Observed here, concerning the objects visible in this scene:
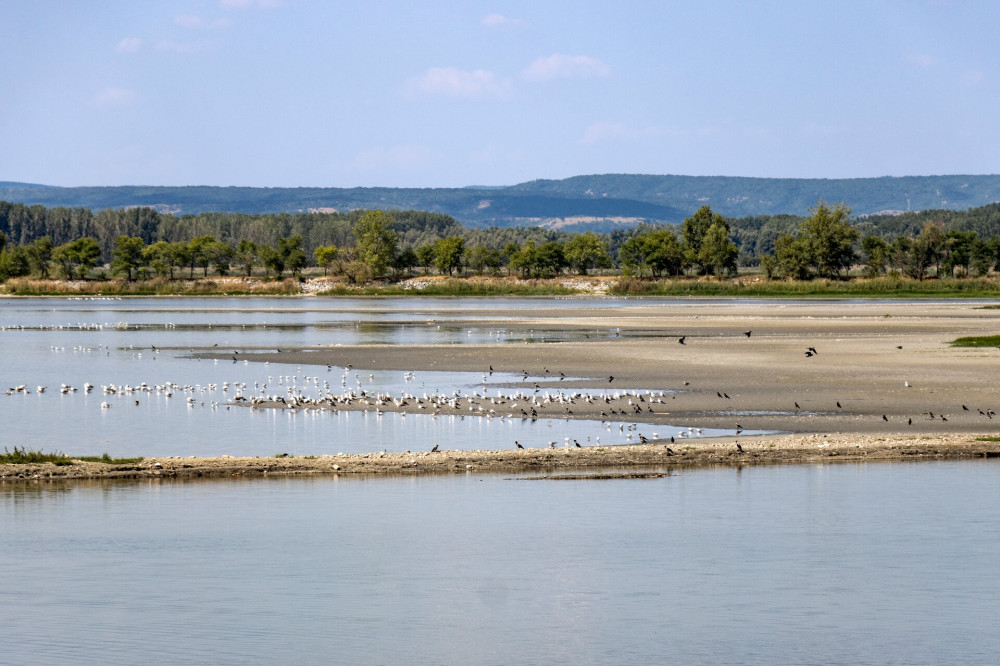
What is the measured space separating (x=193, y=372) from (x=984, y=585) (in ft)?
104

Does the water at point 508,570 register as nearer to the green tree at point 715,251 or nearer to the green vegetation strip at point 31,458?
the green vegetation strip at point 31,458

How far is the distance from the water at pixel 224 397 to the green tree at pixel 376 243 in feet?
343

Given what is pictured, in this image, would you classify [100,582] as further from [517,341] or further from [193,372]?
[517,341]

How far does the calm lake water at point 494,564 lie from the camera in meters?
12.4

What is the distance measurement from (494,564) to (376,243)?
16423cm

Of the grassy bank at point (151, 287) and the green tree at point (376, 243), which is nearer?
the grassy bank at point (151, 287)

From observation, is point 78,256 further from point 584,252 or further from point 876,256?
point 876,256

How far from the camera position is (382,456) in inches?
875

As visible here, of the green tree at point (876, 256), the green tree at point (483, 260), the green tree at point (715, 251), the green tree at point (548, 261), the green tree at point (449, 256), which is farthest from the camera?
the green tree at point (483, 260)

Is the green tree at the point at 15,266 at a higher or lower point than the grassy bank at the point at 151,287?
higher

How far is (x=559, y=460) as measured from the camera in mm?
22234

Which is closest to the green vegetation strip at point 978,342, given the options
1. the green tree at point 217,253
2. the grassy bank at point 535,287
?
the grassy bank at point 535,287

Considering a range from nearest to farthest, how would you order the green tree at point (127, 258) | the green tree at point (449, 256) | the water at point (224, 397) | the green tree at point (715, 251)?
the water at point (224, 397) → the green tree at point (715, 251) → the green tree at point (127, 258) → the green tree at point (449, 256)

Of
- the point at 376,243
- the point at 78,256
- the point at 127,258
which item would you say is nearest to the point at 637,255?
the point at 376,243
